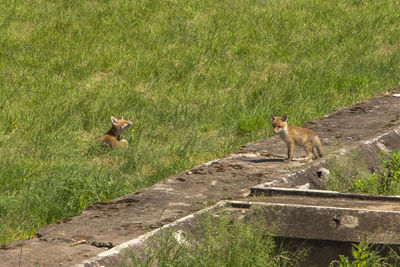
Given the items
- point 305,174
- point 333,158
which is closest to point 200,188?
point 305,174

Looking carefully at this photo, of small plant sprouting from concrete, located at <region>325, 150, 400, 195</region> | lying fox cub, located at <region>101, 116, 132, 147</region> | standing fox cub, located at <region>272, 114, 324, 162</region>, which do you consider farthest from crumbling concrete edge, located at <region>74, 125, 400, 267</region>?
lying fox cub, located at <region>101, 116, 132, 147</region>

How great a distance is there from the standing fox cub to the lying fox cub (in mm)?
2280

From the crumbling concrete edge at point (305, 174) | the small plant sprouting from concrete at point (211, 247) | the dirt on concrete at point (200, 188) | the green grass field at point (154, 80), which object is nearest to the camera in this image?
the crumbling concrete edge at point (305, 174)

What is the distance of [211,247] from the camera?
4.42 m

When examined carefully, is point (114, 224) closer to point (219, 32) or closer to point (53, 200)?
point (53, 200)

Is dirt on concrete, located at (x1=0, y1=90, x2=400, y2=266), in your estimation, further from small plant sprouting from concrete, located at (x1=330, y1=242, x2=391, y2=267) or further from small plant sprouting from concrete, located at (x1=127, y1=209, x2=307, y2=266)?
small plant sprouting from concrete, located at (x1=330, y1=242, x2=391, y2=267)

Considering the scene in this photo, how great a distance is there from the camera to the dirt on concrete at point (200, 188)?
4441 millimetres

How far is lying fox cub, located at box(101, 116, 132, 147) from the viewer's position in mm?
8824

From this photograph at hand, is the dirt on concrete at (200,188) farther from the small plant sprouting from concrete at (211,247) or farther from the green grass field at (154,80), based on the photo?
the green grass field at (154,80)

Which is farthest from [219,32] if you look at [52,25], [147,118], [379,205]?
[379,205]

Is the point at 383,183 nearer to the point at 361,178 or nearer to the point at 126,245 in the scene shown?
the point at 361,178

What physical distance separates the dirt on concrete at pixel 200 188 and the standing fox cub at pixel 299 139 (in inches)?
5.1

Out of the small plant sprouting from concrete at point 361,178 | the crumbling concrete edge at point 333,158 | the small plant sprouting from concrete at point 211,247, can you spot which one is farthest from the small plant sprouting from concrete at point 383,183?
the small plant sprouting from concrete at point 211,247

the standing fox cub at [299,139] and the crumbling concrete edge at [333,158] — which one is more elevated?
the standing fox cub at [299,139]
